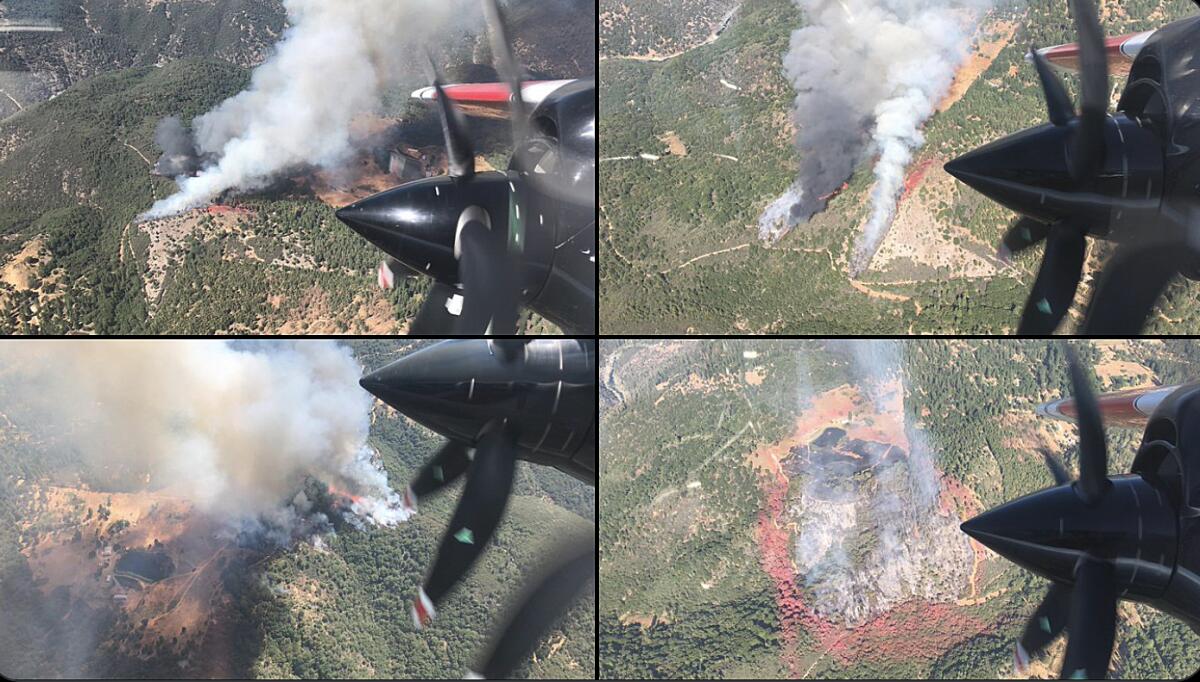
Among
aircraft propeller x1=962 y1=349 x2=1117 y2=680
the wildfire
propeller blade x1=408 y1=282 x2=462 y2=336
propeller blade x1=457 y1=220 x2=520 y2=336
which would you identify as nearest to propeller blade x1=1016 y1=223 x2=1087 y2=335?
aircraft propeller x1=962 y1=349 x2=1117 y2=680

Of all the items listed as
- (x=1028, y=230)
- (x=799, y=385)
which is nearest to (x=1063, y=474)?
(x=1028, y=230)

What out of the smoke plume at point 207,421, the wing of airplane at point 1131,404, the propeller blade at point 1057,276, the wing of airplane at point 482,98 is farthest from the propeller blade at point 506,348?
the wing of airplane at point 1131,404

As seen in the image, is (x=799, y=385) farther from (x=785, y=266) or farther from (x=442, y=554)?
(x=442, y=554)

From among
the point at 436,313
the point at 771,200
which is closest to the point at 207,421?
the point at 436,313

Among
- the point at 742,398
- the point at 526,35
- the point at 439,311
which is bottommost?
the point at 742,398

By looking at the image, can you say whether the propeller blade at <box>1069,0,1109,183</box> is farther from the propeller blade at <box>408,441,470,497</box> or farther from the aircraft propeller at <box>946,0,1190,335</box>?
the propeller blade at <box>408,441,470,497</box>

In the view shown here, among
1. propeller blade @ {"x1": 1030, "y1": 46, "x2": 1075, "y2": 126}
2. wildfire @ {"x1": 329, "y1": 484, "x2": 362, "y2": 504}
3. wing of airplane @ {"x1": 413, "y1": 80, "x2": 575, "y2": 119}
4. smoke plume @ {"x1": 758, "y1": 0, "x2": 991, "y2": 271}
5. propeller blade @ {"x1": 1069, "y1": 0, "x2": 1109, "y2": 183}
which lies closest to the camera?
propeller blade @ {"x1": 1069, "y1": 0, "x2": 1109, "y2": 183}
